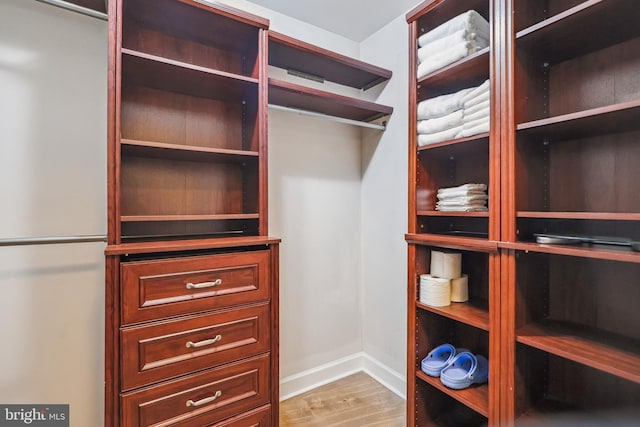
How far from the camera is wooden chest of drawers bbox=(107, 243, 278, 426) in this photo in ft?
3.59

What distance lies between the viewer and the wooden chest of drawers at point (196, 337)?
1.09 metres

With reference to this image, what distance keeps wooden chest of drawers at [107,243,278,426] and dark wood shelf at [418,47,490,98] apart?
1.12 meters

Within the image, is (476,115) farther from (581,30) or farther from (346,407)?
(346,407)

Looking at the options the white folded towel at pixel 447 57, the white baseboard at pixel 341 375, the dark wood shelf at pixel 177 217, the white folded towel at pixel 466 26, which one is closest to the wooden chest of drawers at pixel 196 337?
the dark wood shelf at pixel 177 217

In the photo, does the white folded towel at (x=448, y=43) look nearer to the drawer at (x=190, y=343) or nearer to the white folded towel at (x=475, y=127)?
the white folded towel at (x=475, y=127)

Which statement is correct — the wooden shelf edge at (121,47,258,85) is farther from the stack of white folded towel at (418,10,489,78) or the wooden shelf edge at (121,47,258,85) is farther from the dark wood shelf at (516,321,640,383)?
the dark wood shelf at (516,321,640,383)

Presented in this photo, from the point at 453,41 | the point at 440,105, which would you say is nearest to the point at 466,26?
the point at 453,41

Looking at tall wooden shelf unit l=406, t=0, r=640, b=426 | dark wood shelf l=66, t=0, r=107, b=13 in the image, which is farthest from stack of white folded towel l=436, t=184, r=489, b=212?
dark wood shelf l=66, t=0, r=107, b=13

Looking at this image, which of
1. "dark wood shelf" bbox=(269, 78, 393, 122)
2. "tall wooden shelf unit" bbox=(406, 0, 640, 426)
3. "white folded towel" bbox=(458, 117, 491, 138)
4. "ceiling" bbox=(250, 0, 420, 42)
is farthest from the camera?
"ceiling" bbox=(250, 0, 420, 42)

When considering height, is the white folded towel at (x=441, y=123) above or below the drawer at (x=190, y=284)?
above

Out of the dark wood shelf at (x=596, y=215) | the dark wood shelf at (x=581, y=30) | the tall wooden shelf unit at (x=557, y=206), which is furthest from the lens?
the tall wooden shelf unit at (x=557, y=206)

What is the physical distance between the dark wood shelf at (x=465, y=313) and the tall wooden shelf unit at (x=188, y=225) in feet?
2.52

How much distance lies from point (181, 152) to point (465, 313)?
151 cm

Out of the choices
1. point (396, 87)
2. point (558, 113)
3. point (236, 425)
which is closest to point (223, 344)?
point (236, 425)
